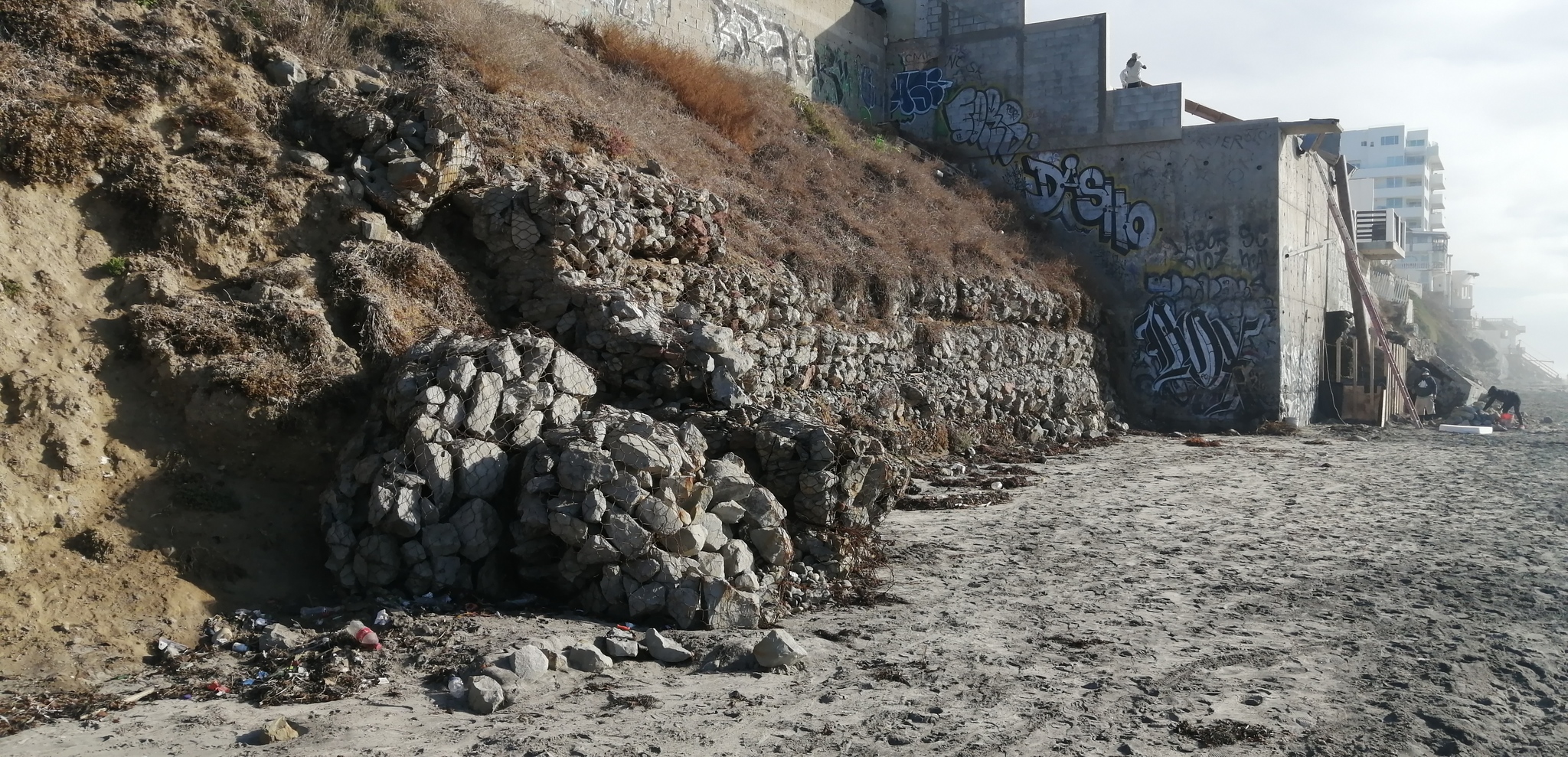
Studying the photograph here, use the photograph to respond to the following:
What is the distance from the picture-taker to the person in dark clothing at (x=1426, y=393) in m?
25.0

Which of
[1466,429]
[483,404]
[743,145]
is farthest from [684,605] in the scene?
[1466,429]

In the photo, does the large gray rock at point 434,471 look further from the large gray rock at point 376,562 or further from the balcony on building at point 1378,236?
the balcony on building at point 1378,236

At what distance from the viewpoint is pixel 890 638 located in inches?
260

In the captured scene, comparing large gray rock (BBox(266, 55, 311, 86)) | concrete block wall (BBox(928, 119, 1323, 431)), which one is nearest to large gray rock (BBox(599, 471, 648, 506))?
large gray rock (BBox(266, 55, 311, 86))

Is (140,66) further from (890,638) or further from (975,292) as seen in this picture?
(975,292)

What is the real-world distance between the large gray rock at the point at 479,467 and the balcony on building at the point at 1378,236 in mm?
27040

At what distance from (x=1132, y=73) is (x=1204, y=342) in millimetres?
5602

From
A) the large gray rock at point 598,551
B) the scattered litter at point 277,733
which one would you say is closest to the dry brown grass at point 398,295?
the large gray rock at point 598,551

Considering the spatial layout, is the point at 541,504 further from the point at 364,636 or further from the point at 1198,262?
the point at 1198,262

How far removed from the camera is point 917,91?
2392 cm

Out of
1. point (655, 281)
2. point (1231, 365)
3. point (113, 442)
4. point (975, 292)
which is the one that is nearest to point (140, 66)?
point (113, 442)

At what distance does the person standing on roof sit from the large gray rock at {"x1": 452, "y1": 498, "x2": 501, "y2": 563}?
18.3 m

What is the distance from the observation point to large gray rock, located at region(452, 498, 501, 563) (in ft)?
22.5

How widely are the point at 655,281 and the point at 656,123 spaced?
438 centimetres
